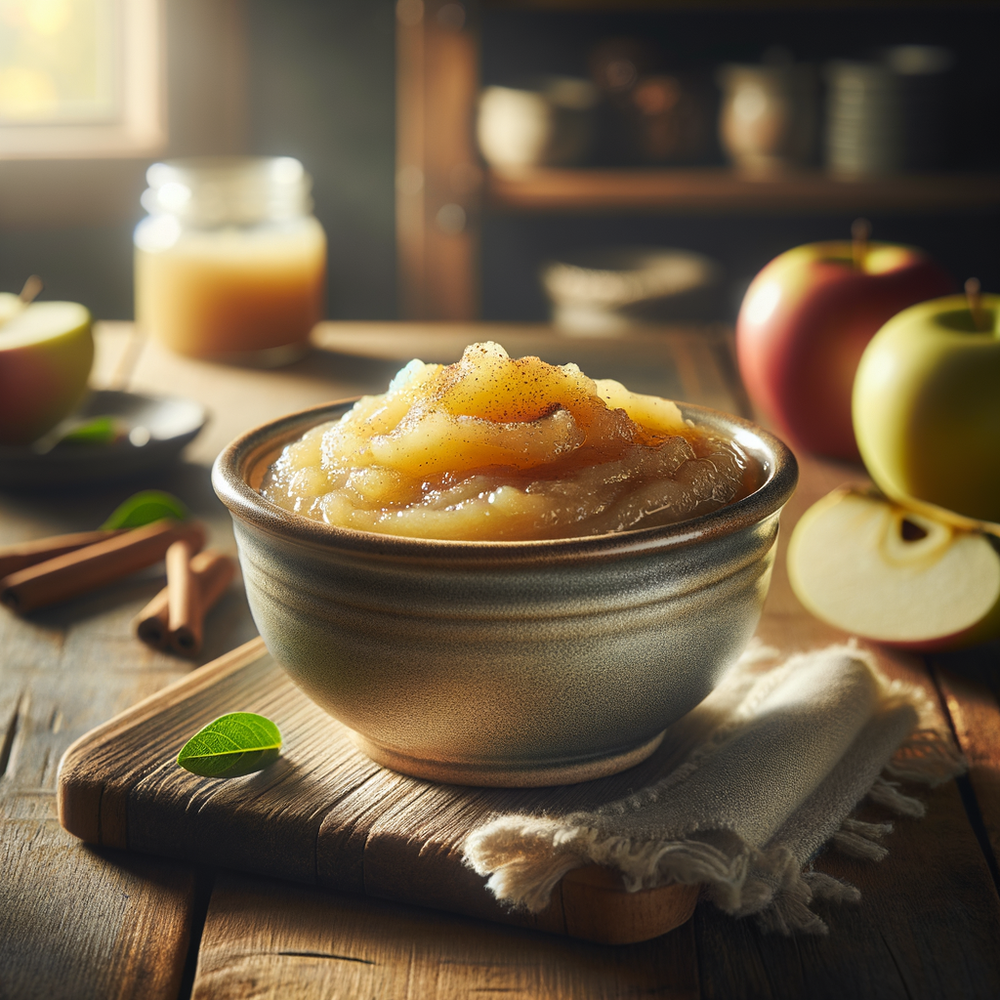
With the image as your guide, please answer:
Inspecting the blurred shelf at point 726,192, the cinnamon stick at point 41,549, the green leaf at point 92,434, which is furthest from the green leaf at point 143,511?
the blurred shelf at point 726,192

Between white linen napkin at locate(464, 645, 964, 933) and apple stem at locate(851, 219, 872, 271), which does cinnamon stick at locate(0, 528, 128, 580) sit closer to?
white linen napkin at locate(464, 645, 964, 933)

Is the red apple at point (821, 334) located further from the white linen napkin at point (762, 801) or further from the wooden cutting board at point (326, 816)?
the wooden cutting board at point (326, 816)

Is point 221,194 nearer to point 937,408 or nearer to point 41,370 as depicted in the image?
point 41,370

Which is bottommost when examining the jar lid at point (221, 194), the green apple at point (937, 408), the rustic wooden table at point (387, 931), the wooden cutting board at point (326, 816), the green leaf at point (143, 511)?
the rustic wooden table at point (387, 931)

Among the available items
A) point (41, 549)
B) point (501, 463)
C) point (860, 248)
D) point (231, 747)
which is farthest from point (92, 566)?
point (860, 248)

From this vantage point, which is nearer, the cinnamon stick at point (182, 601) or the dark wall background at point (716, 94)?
the cinnamon stick at point (182, 601)

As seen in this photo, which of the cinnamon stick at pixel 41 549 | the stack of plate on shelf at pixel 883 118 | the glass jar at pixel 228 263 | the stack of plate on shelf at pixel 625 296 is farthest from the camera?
the stack of plate on shelf at pixel 883 118

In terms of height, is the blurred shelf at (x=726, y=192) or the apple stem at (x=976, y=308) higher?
the blurred shelf at (x=726, y=192)

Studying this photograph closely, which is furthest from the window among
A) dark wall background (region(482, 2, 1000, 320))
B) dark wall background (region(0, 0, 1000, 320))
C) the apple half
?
the apple half
